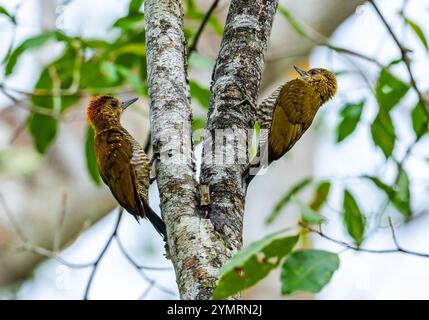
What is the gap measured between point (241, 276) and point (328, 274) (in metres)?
0.25

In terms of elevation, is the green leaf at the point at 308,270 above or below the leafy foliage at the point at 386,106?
below

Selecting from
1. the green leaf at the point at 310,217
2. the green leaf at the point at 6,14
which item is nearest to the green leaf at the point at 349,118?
the green leaf at the point at 6,14

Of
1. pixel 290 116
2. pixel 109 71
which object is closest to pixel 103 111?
pixel 109 71

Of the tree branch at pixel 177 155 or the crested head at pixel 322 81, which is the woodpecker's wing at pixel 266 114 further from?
the tree branch at pixel 177 155

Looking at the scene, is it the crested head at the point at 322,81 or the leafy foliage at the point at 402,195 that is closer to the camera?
the leafy foliage at the point at 402,195

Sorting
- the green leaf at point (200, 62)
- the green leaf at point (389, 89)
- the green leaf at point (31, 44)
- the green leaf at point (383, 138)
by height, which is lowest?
the green leaf at point (383, 138)

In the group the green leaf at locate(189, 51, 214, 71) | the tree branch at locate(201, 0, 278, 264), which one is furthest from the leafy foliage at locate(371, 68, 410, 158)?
the tree branch at locate(201, 0, 278, 264)

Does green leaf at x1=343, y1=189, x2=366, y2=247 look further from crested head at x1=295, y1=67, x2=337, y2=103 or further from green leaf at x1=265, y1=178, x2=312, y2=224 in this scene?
crested head at x1=295, y1=67, x2=337, y2=103

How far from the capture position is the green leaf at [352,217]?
143 inches

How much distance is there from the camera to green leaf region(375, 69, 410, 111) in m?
4.12

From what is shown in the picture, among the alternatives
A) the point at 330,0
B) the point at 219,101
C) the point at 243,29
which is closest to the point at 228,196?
the point at 219,101

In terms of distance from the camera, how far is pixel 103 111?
402 cm

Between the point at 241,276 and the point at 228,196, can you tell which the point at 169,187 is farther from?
the point at 241,276
